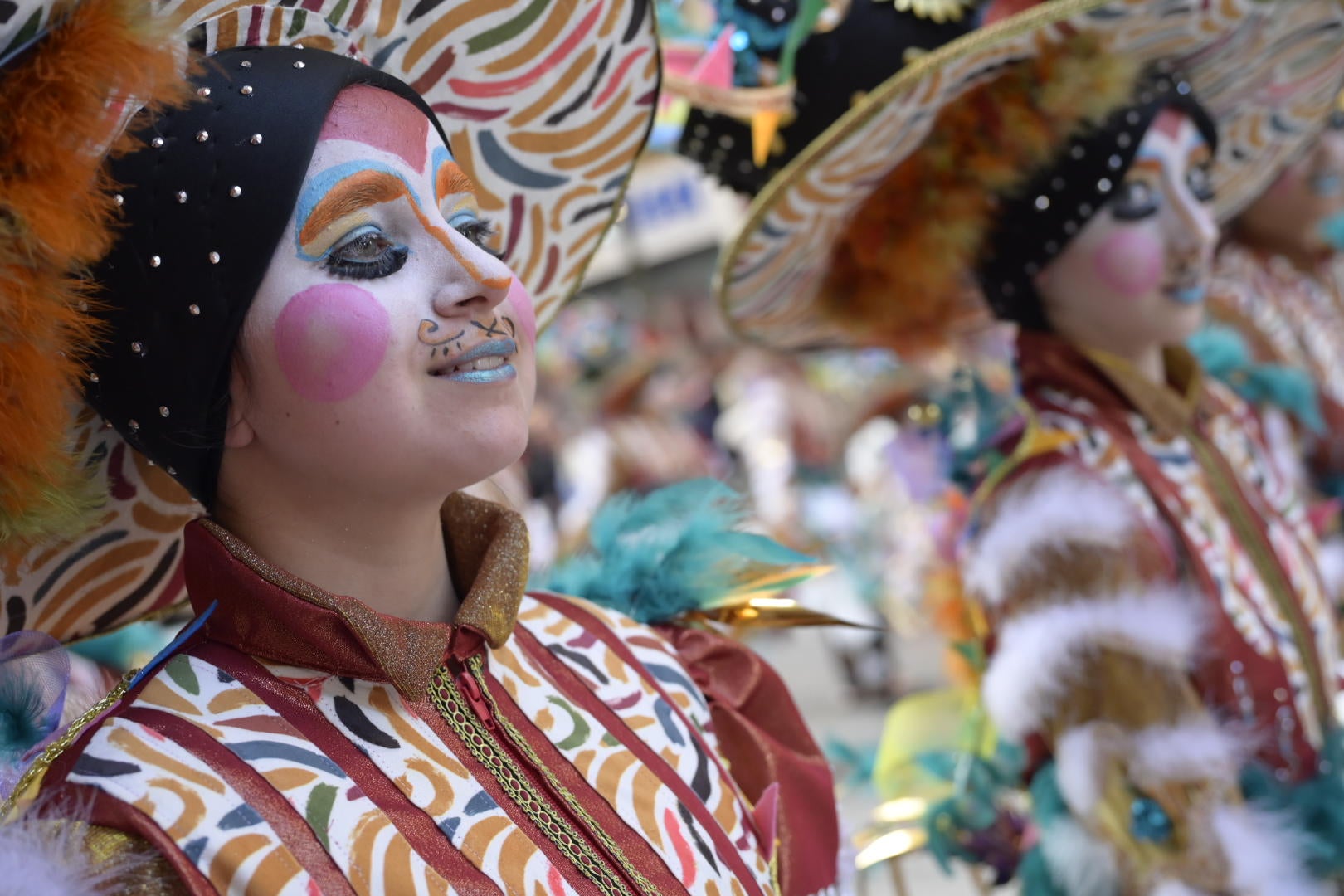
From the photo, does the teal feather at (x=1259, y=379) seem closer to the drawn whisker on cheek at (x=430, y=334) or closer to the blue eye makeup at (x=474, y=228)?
the blue eye makeup at (x=474, y=228)

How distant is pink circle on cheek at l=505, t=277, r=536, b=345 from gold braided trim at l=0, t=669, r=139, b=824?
515 millimetres

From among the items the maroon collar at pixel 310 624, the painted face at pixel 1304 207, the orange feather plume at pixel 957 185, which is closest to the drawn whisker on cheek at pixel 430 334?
the maroon collar at pixel 310 624

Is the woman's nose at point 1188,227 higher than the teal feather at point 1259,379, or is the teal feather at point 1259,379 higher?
the woman's nose at point 1188,227

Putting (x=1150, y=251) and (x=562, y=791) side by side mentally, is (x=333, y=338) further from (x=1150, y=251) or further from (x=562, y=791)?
(x=1150, y=251)

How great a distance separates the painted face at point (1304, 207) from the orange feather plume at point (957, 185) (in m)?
1.42

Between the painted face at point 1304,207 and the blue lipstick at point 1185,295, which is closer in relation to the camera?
the blue lipstick at point 1185,295

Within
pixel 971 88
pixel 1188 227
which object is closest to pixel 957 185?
pixel 971 88

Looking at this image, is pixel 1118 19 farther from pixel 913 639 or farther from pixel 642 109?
pixel 913 639

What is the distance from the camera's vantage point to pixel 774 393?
9.30m

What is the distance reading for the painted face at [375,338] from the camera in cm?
126

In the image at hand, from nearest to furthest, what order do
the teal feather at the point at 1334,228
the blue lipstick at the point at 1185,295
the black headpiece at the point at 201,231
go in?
the black headpiece at the point at 201,231 → the blue lipstick at the point at 1185,295 → the teal feather at the point at 1334,228

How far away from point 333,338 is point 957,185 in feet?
4.78

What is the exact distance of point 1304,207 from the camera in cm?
362

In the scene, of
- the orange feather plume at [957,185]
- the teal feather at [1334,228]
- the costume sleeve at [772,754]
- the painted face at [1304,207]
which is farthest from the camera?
the teal feather at [1334,228]
